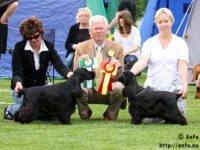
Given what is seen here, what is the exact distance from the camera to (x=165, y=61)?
14.2 ft

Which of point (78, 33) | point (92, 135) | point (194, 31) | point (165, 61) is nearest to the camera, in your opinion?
point (92, 135)

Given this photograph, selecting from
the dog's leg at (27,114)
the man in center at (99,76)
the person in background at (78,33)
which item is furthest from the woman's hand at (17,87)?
the person in background at (78,33)

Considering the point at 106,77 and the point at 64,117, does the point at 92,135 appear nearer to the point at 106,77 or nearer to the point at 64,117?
the point at 64,117

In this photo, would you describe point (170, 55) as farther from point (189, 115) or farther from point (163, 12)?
point (189, 115)

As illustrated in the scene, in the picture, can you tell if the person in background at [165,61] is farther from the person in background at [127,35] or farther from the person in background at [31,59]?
the person in background at [127,35]

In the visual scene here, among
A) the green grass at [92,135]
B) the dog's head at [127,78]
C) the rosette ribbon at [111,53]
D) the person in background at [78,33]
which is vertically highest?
the person in background at [78,33]

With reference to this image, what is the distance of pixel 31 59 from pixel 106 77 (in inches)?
28.0

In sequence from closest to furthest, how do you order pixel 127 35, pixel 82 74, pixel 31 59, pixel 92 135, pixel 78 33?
pixel 92 135 < pixel 82 74 < pixel 31 59 < pixel 78 33 < pixel 127 35

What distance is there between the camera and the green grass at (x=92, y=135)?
10.4ft

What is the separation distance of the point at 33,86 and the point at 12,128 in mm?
746

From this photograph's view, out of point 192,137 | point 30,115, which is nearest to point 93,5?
point 30,115

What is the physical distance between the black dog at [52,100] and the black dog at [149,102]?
0.41m

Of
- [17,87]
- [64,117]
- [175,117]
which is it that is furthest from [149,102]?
[17,87]

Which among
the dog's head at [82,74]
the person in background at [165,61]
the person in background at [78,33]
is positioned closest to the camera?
the dog's head at [82,74]
